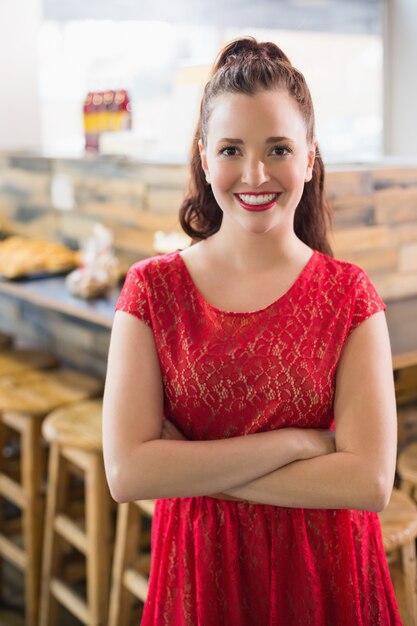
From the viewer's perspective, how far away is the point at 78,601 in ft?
9.09

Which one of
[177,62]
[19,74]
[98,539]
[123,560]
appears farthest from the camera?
[177,62]

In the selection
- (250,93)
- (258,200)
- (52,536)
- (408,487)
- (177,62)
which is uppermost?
(177,62)

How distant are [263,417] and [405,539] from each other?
0.67 m

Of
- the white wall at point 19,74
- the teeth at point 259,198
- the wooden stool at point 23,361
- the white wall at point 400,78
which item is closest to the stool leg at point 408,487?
the teeth at point 259,198

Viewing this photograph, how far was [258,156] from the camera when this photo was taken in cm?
137

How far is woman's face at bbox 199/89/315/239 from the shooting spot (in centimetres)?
136

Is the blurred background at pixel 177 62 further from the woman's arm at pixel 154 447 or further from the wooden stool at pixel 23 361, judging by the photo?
the woman's arm at pixel 154 447

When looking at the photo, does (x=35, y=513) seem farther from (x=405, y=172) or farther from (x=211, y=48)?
(x=211, y=48)

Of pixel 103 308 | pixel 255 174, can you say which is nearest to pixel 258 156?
pixel 255 174

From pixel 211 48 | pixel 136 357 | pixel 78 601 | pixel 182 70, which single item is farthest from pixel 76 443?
pixel 211 48

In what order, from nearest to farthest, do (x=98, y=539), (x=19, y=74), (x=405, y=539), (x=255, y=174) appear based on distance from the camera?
(x=255, y=174), (x=405, y=539), (x=98, y=539), (x=19, y=74)

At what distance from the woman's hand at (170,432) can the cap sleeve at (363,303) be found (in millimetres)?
343

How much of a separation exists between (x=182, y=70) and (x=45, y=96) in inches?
41.3

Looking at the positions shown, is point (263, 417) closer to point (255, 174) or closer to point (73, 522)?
point (255, 174)
